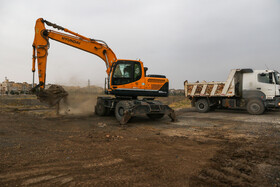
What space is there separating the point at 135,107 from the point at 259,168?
18.8ft

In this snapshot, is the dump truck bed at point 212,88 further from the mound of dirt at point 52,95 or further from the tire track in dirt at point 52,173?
the tire track in dirt at point 52,173

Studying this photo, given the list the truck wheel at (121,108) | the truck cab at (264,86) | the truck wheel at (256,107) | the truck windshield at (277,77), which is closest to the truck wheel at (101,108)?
the truck wheel at (121,108)

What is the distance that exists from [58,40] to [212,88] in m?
11.2

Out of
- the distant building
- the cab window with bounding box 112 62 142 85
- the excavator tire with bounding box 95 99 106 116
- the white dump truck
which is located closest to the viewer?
the cab window with bounding box 112 62 142 85

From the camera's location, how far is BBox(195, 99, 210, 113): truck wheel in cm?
1508

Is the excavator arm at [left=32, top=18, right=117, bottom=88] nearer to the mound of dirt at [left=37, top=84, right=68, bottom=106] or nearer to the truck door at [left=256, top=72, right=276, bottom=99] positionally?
the mound of dirt at [left=37, top=84, right=68, bottom=106]

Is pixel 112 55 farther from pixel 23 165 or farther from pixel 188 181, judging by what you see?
pixel 188 181

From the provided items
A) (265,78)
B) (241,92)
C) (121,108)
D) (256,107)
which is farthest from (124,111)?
(265,78)

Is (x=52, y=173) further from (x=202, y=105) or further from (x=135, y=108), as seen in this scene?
(x=202, y=105)

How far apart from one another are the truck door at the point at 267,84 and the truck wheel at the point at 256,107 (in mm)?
685

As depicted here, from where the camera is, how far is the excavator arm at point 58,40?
10.0m

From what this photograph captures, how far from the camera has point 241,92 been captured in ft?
46.5

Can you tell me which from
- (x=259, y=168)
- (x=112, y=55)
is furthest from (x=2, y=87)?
(x=259, y=168)

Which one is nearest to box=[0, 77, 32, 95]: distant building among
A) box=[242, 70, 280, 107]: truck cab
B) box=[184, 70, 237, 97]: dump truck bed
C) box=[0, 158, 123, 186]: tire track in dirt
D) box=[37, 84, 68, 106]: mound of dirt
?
box=[37, 84, 68, 106]: mound of dirt
